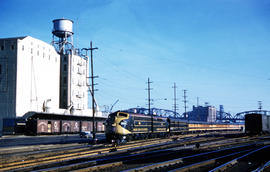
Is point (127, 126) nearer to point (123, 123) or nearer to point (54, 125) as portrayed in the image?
point (123, 123)

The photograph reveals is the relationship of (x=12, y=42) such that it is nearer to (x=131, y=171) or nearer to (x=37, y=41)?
(x=37, y=41)

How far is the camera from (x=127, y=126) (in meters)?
34.2

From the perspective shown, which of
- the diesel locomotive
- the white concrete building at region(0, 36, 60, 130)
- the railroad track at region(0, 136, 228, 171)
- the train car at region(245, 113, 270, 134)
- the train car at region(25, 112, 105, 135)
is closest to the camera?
the railroad track at region(0, 136, 228, 171)

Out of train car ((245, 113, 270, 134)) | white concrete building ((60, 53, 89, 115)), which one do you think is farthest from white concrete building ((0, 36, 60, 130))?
train car ((245, 113, 270, 134))

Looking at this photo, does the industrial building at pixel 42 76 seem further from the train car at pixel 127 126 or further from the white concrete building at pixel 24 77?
the train car at pixel 127 126

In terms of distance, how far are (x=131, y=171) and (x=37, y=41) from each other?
2949 inches

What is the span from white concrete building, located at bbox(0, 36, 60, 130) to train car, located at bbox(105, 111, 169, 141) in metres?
41.4

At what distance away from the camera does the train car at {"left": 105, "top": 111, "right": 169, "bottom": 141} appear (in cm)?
3331

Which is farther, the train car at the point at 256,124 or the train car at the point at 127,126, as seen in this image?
the train car at the point at 256,124

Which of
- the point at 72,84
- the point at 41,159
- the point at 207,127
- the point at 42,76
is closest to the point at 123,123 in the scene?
the point at 41,159

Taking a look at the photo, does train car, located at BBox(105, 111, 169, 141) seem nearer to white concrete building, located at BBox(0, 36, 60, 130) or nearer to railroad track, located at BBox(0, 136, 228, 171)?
railroad track, located at BBox(0, 136, 228, 171)

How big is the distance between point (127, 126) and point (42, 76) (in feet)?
179

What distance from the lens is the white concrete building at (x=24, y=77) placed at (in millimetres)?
70000

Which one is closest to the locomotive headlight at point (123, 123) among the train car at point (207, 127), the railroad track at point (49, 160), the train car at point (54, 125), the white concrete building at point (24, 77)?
the railroad track at point (49, 160)
